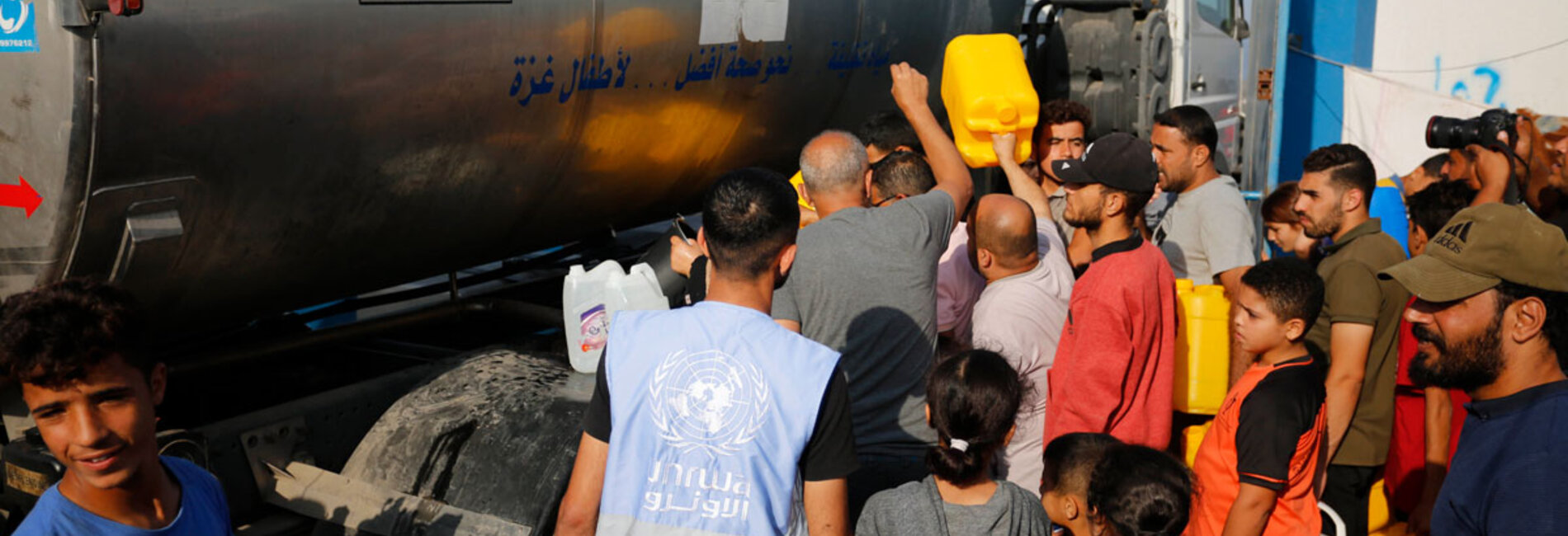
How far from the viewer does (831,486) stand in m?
2.42

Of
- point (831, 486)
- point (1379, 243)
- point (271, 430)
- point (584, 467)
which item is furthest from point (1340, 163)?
point (271, 430)

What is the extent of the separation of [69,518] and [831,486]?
1.35m

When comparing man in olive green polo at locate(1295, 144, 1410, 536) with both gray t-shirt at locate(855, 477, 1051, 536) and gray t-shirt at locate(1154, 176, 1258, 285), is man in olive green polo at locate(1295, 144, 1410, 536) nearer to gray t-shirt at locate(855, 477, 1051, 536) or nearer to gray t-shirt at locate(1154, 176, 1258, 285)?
gray t-shirt at locate(1154, 176, 1258, 285)

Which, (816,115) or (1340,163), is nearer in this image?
(1340,163)

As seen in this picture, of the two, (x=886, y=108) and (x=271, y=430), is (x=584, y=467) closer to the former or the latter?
(x=271, y=430)

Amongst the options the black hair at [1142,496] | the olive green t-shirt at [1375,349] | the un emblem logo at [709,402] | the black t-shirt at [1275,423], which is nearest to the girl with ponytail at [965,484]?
the black hair at [1142,496]

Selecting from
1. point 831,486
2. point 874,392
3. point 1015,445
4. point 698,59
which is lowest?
point 1015,445

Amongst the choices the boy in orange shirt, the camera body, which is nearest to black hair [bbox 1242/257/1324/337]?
the boy in orange shirt

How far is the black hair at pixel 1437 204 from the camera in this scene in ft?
16.5

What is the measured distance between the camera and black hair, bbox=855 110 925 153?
5008mm

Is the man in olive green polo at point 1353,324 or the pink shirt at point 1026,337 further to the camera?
the man in olive green polo at point 1353,324

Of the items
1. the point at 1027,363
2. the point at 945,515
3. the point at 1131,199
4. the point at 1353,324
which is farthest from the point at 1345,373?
the point at 945,515

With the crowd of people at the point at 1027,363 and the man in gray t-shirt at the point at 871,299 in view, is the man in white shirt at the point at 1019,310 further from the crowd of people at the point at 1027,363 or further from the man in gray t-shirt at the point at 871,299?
the man in gray t-shirt at the point at 871,299

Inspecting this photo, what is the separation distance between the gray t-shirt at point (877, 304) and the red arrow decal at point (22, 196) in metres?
1.88
